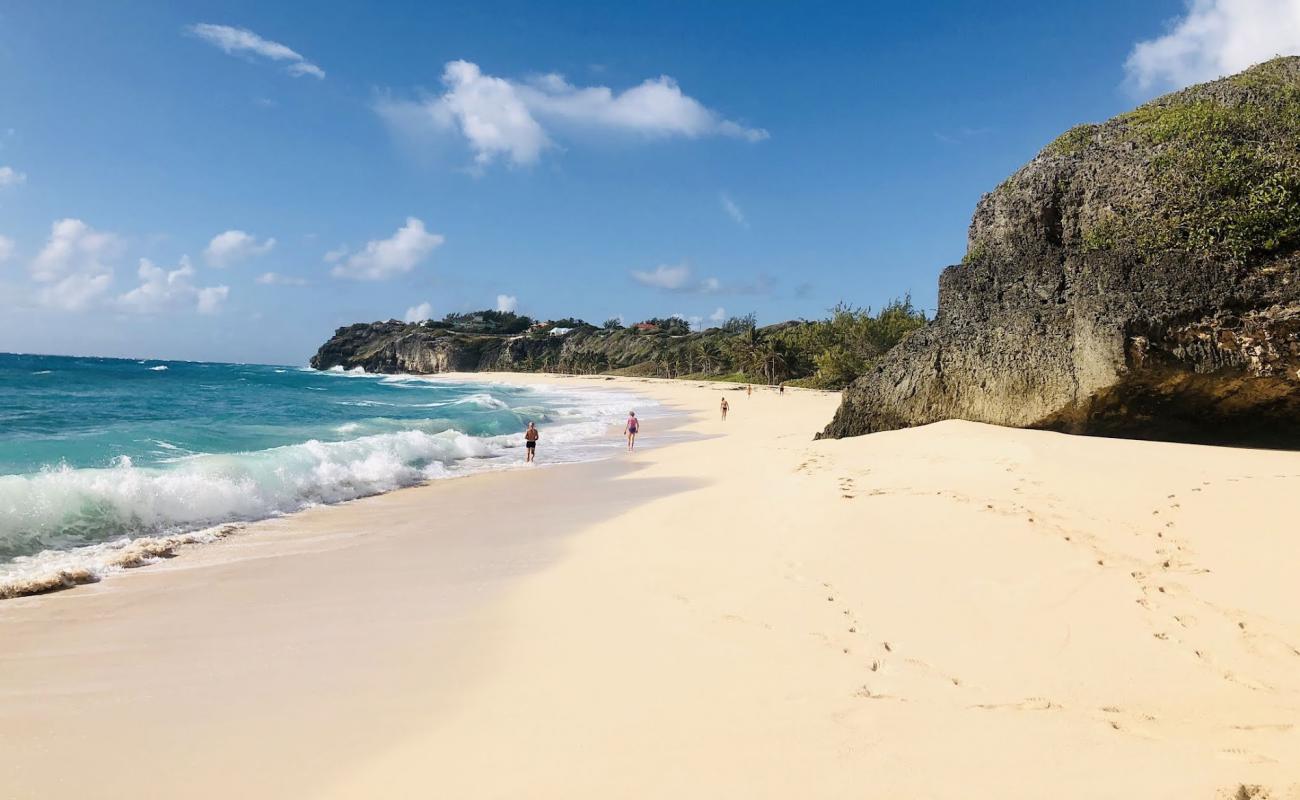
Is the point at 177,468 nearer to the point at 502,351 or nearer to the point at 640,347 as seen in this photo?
the point at 640,347

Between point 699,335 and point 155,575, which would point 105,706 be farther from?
point 699,335

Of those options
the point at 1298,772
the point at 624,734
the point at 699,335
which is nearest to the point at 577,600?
the point at 624,734

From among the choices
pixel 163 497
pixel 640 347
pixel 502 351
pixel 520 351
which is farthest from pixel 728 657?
pixel 502 351

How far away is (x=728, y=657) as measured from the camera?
4.41 m

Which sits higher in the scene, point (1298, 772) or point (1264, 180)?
point (1264, 180)

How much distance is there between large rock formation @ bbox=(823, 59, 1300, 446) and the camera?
10.3m

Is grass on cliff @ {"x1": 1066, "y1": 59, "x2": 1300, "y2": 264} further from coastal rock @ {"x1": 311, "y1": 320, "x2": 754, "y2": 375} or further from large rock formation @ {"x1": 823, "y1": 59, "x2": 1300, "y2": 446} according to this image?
coastal rock @ {"x1": 311, "y1": 320, "x2": 754, "y2": 375}

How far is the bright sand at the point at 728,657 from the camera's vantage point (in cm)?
314

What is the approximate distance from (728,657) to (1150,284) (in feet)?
35.3

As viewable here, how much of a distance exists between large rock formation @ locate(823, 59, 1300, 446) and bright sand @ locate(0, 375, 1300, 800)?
8.27ft

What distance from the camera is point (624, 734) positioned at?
3.47 meters

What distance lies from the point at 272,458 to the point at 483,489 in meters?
4.51

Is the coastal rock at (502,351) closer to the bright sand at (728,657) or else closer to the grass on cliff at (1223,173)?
the grass on cliff at (1223,173)

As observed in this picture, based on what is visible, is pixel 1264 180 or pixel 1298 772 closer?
pixel 1298 772
